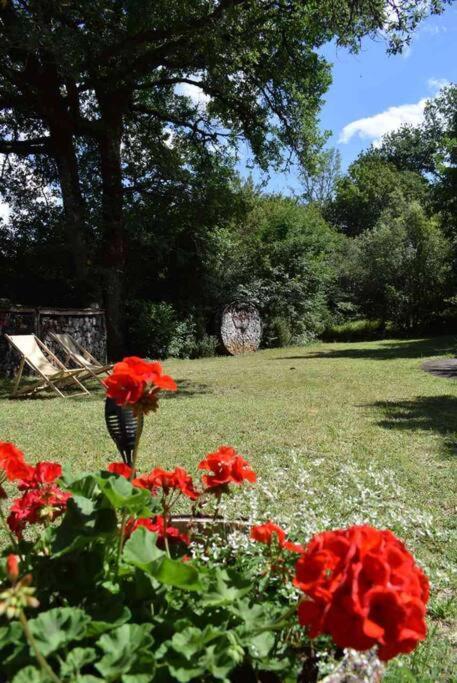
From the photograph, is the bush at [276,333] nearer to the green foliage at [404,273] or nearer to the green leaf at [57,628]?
the green foliage at [404,273]

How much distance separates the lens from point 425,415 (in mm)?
6242

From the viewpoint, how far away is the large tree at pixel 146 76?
33.7 feet

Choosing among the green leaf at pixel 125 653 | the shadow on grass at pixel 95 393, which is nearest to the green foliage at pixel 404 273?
the shadow on grass at pixel 95 393

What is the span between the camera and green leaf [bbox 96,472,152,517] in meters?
1.12

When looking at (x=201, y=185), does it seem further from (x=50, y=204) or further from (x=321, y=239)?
(x=321, y=239)

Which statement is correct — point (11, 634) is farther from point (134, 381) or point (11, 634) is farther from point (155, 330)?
point (155, 330)

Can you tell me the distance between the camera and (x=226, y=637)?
1007 millimetres

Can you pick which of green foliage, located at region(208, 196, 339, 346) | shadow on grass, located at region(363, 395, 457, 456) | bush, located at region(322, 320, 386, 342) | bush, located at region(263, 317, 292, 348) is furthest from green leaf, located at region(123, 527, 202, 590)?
bush, located at region(322, 320, 386, 342)

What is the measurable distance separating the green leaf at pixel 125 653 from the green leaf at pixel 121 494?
233 millimetres

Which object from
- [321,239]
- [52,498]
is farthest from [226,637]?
[321,239]

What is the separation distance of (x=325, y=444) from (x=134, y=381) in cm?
385

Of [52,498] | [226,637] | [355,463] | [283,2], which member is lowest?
[355,463]

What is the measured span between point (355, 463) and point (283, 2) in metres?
11.1

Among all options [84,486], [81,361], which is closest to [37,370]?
[81,361]
